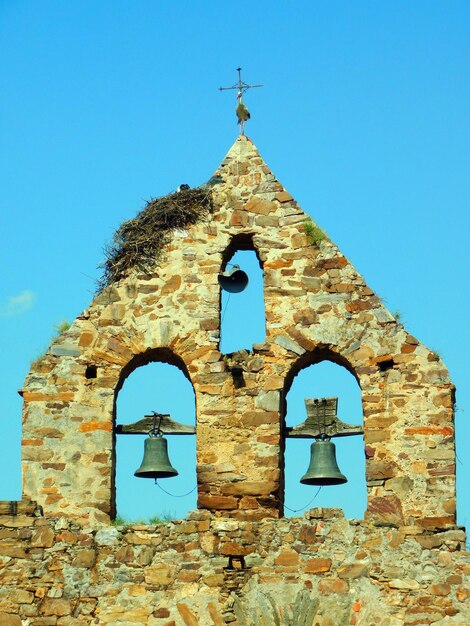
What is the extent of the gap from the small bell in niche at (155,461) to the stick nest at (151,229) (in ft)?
5.67

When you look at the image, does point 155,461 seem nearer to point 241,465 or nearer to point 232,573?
point 241,465

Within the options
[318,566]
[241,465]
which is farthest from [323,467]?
[318,566]

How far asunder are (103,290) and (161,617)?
3.51 metres

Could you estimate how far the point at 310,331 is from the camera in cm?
1911

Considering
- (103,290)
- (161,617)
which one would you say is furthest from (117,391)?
(161,617)

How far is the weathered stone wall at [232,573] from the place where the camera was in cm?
1786

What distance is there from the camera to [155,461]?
19.1m

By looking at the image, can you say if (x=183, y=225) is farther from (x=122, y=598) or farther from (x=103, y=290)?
(x=122, y=598)

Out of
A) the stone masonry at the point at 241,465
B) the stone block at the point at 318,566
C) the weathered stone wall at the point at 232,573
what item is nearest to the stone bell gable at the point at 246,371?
the stone masonry at the point at 241,465

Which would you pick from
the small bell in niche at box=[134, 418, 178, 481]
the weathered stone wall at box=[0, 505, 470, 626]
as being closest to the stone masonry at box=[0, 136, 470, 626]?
the weathered stone wall at box=[0, 505, 470, 626]

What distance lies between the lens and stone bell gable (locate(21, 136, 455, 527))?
60.6 ft

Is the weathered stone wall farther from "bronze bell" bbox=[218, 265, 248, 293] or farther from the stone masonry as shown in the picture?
"bronze bell" bbox=[218, 265, 248, 293]

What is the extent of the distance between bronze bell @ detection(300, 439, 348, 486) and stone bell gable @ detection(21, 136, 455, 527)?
336mm

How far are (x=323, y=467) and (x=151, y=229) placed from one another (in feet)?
10.2
